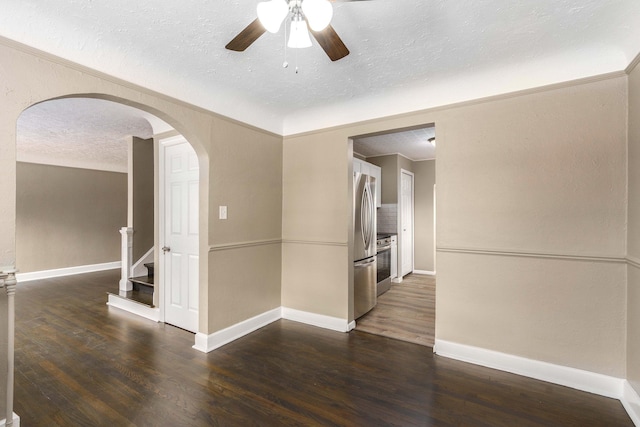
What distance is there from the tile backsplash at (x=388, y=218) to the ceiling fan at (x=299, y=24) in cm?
438

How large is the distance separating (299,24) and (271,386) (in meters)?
2.43

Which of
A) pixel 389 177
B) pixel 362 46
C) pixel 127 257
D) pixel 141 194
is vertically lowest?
pixel 127 257

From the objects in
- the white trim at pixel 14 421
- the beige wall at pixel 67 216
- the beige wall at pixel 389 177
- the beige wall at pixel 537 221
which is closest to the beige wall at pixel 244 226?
the white trim at pixel 14 421

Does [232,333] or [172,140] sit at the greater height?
[172,140]

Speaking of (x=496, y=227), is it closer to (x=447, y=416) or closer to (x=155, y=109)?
(x=447, y=416)

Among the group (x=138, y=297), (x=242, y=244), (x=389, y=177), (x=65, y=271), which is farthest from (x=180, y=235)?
(x=65, y=271)

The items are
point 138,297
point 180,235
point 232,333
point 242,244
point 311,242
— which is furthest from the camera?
point 138,297

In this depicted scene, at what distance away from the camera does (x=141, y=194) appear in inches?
185

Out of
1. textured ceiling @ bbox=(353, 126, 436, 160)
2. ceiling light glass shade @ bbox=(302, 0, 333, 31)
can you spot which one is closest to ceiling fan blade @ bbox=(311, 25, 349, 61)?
ceiling light glass shade @ bbox=(302, 0, 333, 31)

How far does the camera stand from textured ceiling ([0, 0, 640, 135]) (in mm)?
1767

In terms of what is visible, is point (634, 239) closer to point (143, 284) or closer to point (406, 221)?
point (406, 221)

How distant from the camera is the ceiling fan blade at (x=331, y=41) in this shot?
1509 mm

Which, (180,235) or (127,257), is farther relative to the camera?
(127,257)

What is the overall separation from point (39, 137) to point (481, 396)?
6.73 metres
